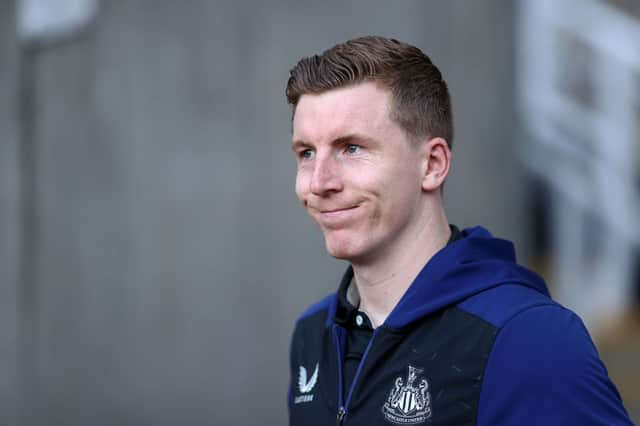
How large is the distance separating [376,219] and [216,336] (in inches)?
151

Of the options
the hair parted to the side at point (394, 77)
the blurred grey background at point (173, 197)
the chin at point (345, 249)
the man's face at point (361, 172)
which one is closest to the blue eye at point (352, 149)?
the man's face at point (361, 172)

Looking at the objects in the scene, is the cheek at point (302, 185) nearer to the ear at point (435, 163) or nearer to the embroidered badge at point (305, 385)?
the ear at point (435, 163)

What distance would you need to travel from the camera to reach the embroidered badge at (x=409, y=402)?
1907 millimetres

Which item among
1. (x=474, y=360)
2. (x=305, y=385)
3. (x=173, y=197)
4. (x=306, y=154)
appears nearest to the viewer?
(x=474, y=360)

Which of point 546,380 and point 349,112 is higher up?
point 349,112

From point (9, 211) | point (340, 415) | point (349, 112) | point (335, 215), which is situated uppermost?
point (349, 112)

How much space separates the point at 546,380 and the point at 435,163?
0.60 meters

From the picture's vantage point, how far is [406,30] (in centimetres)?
578

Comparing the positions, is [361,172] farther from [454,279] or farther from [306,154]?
[454,279]

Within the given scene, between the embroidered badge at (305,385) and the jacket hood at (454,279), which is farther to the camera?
the embroidered badge at (305,385)

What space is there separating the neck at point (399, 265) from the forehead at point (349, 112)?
0.27m

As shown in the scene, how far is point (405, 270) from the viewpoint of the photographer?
83.3 inches

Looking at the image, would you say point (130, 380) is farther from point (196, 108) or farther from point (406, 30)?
point (406, 30)

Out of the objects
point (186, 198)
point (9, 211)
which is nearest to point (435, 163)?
point (186, 198)
